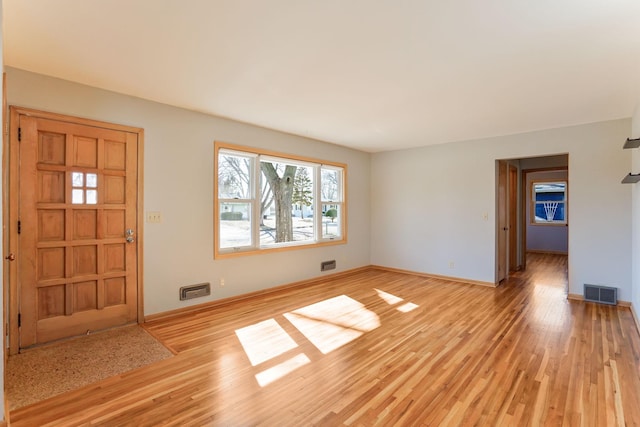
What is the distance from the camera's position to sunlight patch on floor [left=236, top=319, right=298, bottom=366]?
2.76 m

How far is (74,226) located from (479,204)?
18.4 feet

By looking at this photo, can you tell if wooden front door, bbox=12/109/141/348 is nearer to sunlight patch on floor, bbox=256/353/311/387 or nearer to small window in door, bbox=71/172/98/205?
small window in door, bbox=71/172/98/205

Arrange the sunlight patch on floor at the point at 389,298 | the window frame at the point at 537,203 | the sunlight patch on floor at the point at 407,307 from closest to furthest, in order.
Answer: the sunlight patch on floor at the point at 407,307
the sunlight patch on floor at the point at 389,298
the window frame at the point at 537,203

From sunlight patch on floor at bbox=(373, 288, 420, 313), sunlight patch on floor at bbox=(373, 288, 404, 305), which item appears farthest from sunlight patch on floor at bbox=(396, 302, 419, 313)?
sunlight patch on floor at bbox=(373, 288, 404, 305)

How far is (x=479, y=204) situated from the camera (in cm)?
534

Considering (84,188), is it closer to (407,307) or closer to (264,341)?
(264,341)

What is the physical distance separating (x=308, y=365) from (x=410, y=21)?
2.64 metres

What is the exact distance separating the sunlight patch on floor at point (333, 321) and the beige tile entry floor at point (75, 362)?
1.34 m

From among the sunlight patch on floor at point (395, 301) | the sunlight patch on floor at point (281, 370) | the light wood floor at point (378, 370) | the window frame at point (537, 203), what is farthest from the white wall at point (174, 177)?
the window frame at point (537, 203)

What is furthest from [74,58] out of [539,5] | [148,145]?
[539,5]

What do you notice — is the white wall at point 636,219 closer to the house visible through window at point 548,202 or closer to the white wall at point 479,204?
the white wall at point 479,204

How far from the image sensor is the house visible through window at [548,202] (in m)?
9.21

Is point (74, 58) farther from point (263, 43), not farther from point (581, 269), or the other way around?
point (581, 269)

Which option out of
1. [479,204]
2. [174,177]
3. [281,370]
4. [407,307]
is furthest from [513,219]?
[174,177]
